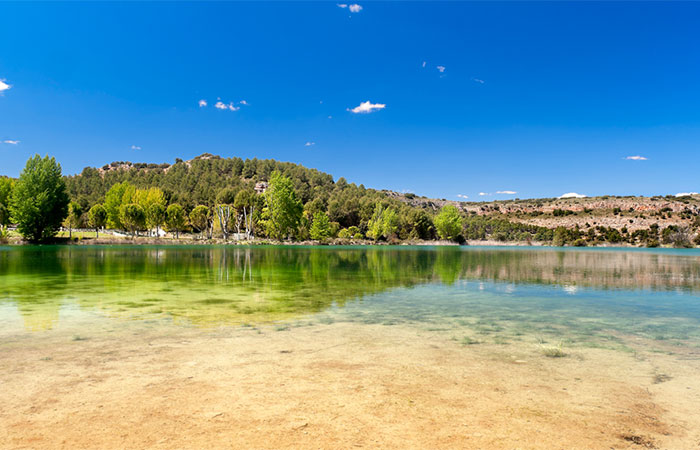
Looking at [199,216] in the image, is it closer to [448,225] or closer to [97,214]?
[97,214]

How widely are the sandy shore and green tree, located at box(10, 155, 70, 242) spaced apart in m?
74.0

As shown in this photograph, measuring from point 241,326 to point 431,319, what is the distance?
4.80 metres

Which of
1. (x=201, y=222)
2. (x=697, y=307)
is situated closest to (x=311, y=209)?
(x=201, y=222)

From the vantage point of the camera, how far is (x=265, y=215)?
299 ft

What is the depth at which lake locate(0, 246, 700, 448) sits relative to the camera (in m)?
4.29

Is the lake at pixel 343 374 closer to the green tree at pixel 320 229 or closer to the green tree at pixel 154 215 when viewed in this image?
the green tree at pixel 154 215

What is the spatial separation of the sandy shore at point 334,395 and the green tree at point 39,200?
243 ft

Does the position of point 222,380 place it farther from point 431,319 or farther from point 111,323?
point 431,319

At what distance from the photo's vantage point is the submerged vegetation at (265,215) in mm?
72000

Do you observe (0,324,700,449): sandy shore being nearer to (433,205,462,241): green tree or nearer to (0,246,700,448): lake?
(0,246,700,448): lake

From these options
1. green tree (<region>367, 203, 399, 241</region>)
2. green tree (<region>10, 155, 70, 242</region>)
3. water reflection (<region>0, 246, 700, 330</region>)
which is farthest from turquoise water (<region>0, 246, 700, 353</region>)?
green tree (<region>367, 203, 399, 241</region>)

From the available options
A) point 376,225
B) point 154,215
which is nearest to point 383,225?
point 376,225

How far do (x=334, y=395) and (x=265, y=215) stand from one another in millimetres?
87818

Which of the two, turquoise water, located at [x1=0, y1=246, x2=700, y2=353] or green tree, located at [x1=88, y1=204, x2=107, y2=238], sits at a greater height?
green tree, located at [x1=88, y1=204, x2=107, y2=238]
